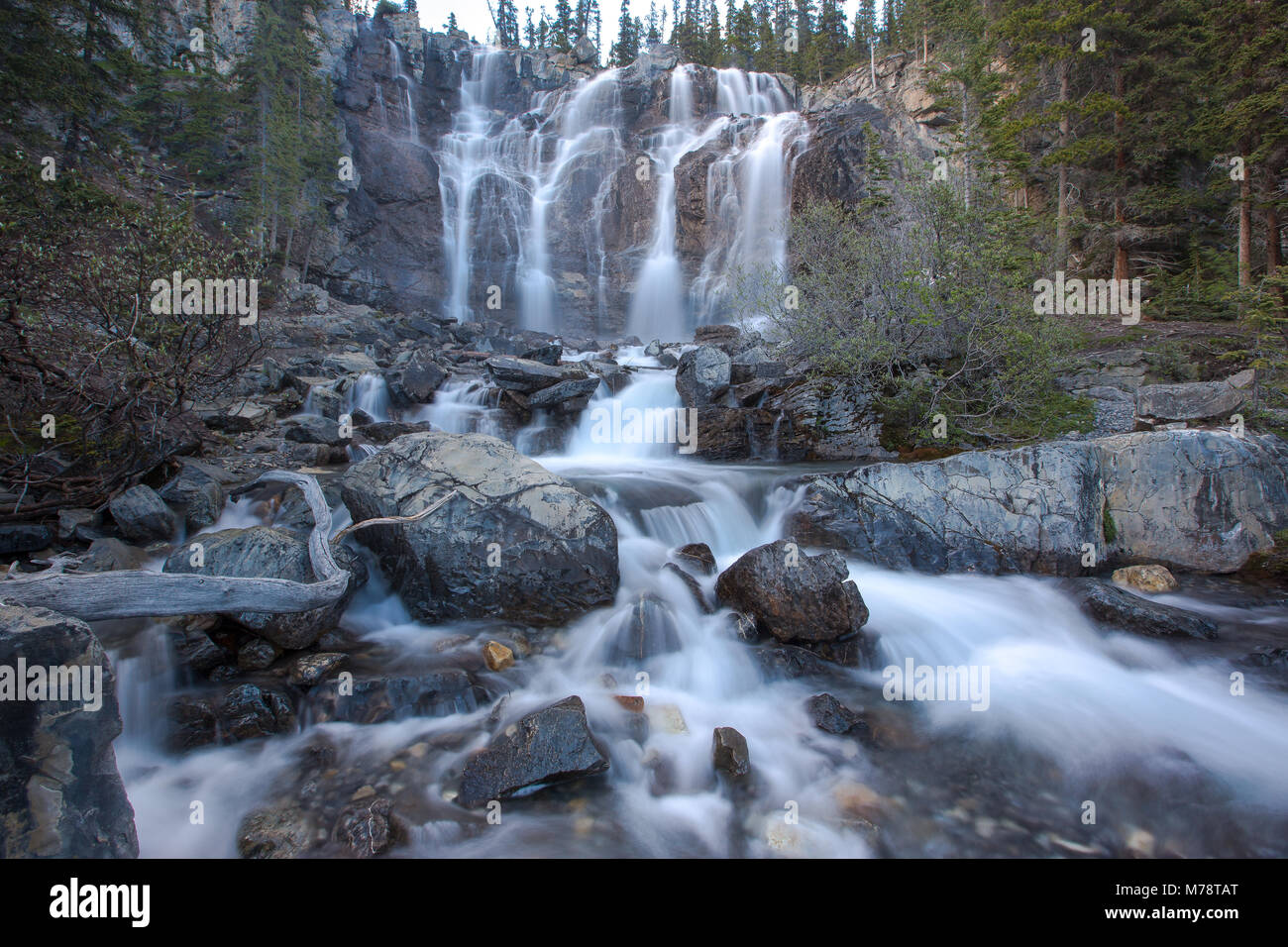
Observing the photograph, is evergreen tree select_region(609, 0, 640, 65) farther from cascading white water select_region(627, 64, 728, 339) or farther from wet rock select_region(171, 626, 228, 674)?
wet rock select_region(171, 626, 228, 674)

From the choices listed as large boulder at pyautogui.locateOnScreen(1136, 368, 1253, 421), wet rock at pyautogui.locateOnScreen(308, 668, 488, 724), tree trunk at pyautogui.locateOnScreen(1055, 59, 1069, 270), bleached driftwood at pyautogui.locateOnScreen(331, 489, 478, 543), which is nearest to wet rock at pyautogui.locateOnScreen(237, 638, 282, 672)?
wet rock at pyautogui.locateOnScreen(308, 668, 488, 724)

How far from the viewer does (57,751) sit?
2.90m

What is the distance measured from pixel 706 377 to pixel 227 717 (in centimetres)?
1063

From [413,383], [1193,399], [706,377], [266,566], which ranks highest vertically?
[413,383]

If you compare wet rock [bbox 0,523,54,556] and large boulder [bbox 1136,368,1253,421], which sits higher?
large boulder [bbox 1136,368,1253,421]

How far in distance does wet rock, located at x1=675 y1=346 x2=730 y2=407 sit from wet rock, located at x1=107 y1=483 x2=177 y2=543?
9558 mm

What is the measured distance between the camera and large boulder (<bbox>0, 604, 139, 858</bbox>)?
2719 mm

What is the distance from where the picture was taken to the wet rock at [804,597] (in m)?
5.93

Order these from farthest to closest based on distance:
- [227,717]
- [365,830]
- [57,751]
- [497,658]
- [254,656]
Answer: [497,658], [254,656], [227,717], [365,830], [57,751]

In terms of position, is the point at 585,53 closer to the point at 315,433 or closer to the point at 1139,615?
the point at 315,433

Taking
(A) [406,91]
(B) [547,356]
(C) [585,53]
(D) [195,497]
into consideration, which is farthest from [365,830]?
(C) [585,53]

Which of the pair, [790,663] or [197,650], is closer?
[197,650]

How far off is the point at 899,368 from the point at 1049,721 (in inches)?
274

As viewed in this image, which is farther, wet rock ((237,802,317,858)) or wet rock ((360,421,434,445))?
wet rock ((360,421,434,445))
